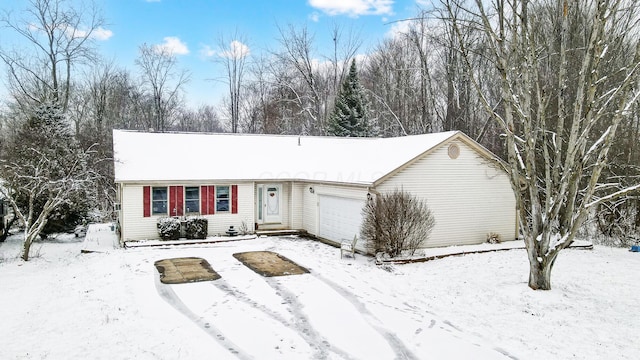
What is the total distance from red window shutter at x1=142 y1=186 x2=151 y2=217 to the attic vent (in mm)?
11100

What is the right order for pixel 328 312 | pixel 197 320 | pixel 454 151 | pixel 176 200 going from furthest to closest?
pixel 176 200 < pixel 454 151 < pixel 328 312 < pixel 197 320

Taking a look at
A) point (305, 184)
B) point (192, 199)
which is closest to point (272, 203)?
point (305, 184)

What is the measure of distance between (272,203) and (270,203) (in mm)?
93

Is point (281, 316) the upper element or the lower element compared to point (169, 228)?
lower

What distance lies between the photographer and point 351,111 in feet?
104

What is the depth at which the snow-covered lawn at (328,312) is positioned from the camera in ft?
23.0

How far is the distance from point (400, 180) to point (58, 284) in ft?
33.8

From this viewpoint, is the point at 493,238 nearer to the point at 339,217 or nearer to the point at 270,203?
the point at 339,217

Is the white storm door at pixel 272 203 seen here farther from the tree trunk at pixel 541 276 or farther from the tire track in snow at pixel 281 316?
the tree trunk at pixel 541 276

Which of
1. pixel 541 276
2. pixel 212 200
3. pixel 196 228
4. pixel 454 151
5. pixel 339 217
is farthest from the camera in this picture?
pixel 212 200

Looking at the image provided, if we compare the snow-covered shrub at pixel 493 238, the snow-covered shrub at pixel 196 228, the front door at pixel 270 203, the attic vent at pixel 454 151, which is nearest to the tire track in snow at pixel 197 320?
the snow-covered shrub at pixel 196 228

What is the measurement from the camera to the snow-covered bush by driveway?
527 inches

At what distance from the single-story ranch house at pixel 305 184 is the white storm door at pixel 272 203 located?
43mm

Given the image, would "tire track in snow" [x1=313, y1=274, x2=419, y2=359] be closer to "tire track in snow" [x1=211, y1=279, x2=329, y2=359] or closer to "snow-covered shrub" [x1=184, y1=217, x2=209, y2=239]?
"tire track in snow" [x1=211, y1=279, x2=329, y2=359]
